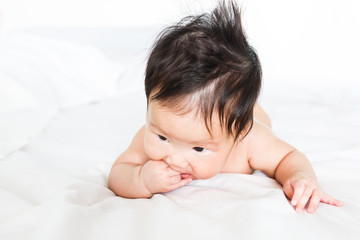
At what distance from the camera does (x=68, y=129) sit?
1554 mm

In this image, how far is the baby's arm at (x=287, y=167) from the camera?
35.3 inches

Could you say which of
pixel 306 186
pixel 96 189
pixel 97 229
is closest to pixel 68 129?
pixel 96 189

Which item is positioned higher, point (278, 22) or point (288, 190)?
point (278, 22)

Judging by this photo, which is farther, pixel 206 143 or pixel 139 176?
pixel 139 176

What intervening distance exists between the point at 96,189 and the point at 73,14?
2.64m

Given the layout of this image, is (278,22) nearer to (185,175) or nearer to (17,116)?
(17,116)

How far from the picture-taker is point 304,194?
0.90m

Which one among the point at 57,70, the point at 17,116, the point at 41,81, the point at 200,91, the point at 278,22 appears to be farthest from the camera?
the point at 278,22

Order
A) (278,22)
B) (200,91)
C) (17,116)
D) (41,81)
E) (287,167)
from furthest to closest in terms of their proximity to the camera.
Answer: (278,22) → (41,81) → (17,116) → (287,167) → (200,91)

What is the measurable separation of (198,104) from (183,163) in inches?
6.0

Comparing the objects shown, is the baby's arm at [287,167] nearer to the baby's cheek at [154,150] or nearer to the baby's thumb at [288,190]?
the baby's thumb at [288,190]

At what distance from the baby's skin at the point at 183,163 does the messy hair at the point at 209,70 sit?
3 centimetres

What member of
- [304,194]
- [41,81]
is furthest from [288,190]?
[41,81]

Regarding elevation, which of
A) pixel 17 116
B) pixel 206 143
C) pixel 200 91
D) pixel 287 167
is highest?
pixel 200 91
